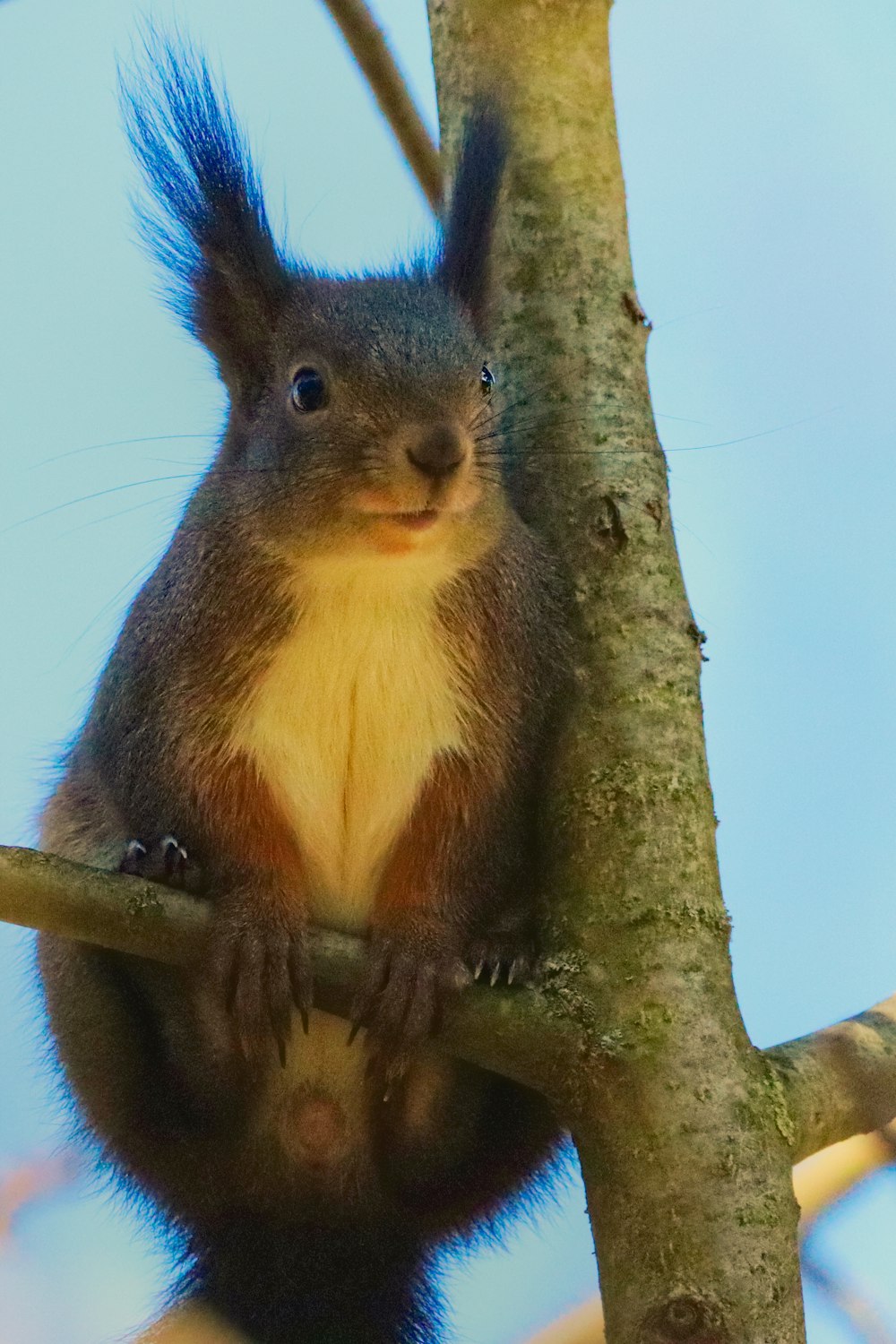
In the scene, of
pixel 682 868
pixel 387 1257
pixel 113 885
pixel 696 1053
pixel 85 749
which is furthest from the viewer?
pixel 85 749

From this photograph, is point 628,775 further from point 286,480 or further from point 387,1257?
point 387,1257

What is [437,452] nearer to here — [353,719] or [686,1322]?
[353,719]

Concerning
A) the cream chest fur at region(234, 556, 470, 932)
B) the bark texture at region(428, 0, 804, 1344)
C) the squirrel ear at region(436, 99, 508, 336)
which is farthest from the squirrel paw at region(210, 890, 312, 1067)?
the squirrel ear at region(436, 99, 508, 336)

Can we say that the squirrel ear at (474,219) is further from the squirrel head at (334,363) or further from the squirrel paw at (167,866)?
the squirrel paw at (167,866)

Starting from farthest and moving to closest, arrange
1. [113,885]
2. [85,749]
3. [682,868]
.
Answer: [85,749] < [682,868] < [113,885]

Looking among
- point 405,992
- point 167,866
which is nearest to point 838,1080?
point 405,992

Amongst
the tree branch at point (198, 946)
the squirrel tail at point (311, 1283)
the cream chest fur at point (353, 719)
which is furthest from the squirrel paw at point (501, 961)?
the squirrel tail at point (311, 1283)

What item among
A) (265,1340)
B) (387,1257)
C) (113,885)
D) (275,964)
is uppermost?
(113,885)

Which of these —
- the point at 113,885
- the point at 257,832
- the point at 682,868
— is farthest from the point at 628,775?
the point at 113,885
